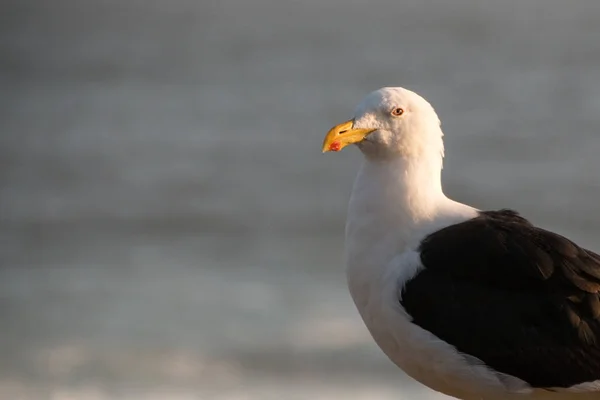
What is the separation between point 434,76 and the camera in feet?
66.8

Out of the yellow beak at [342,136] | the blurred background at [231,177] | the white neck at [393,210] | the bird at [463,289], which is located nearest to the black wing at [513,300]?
the bird at [463,289]

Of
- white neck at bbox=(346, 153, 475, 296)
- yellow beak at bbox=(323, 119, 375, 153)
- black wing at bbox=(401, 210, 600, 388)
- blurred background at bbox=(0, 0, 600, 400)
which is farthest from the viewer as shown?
blurred background at bbox=(0, 0, 600, 400)

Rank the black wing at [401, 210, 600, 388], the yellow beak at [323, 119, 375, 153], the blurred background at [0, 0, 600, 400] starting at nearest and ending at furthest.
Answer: the black wing at [401, 210, 600, 388] < the yellow beak at [323, 119, 375, 153] < the blurred background at [0, 0, 600, 400]

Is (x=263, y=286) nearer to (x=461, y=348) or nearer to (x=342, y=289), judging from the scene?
(x=342, y=289)

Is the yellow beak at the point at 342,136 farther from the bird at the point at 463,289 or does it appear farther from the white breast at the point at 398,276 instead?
the white breast at the point at 398,276

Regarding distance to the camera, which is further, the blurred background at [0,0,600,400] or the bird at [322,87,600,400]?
the blurred background at [0,0,600,400]

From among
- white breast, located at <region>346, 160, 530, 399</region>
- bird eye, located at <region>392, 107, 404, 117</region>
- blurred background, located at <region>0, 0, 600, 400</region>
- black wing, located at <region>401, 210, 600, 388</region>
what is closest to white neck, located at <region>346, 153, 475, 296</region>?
white breast, located at <region>346, 160, 530, 399</region>

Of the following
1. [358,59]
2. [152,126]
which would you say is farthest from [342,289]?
[358,59]

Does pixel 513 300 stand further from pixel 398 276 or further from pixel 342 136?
Answer: pixel 342 136

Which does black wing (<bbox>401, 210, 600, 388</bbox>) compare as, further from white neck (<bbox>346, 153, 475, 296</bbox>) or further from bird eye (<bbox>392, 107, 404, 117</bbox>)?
bird eye (<bbox>392, 107, 404, 117</bbox>)

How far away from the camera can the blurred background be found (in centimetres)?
1102

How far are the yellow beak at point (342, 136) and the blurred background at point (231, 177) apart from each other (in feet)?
14.0

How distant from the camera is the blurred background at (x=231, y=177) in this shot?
1102 centimetres

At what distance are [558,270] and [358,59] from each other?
52.8 ft
